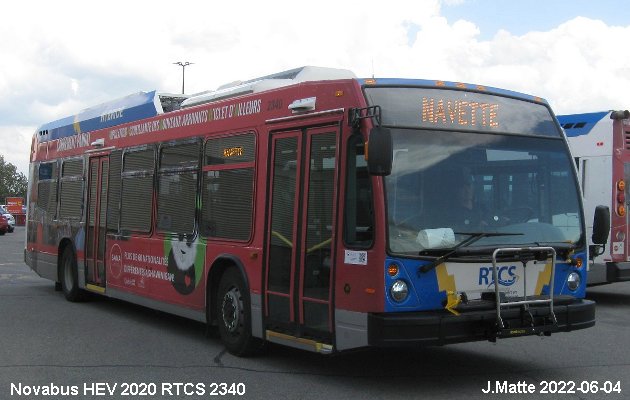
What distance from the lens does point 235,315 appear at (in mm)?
8586

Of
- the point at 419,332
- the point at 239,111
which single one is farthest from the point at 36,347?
the point at 419,332

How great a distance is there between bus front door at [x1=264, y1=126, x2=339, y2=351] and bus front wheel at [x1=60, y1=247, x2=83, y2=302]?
6354 mm

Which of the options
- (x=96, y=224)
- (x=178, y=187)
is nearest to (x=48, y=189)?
(x=96, y=224)

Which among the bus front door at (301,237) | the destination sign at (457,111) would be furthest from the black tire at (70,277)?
the destination sign at (457,111)

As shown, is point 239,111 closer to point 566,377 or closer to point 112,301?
point 566,377

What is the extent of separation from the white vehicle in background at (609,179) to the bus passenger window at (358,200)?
22.9 feet

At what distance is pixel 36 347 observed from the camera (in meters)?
9.12

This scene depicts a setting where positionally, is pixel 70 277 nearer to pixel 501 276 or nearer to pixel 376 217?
pixel 376 217

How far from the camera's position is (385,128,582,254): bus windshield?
22.2 feet

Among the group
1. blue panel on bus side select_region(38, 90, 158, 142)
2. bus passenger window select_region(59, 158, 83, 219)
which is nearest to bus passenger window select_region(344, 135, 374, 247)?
blue panel on bus side select_region(38, 90, 158, 142)

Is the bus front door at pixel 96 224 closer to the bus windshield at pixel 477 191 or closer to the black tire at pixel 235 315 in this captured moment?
the black tire at pixel 235 315

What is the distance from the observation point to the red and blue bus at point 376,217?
22.0 ft

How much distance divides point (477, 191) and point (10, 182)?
447 feet

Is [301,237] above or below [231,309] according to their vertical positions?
above
